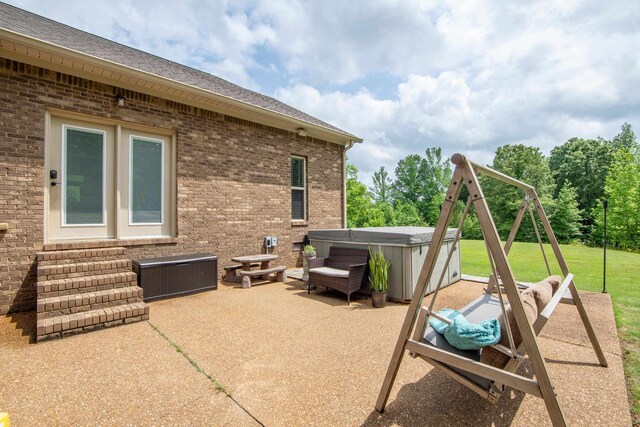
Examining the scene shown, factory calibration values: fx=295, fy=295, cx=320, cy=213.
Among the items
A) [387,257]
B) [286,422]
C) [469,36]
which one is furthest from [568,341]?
[469,36]

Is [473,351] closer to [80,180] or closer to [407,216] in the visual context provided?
[80,180]

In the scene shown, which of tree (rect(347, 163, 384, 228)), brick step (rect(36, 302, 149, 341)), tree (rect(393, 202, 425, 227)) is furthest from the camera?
tree (rect(393, 202, 425, 227))

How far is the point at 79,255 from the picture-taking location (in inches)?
187

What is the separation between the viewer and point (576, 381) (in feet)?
8.89

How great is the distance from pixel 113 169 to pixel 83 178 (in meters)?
0.49

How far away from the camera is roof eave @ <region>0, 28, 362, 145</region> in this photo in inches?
169

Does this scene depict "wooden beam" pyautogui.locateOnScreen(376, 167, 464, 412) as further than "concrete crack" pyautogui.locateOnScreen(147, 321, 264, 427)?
No

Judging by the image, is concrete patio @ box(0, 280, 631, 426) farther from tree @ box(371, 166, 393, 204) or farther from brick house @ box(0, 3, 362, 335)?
tree @ box(371, 166, 393, 204)

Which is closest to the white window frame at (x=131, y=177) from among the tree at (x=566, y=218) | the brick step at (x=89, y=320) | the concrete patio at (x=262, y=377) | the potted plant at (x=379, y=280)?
the brick step at (x=89, y=320)

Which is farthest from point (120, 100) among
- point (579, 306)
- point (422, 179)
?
point (422, 179)

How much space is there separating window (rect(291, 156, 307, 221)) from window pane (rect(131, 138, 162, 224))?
3.48 metres

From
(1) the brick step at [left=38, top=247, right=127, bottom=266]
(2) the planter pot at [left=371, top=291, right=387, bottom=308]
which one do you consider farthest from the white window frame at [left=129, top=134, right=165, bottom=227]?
(2) the planter pot at [left=371, top=291, right=387, bottom=308]

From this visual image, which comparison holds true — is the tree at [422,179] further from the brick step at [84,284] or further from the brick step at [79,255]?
the brick step at [84,284]

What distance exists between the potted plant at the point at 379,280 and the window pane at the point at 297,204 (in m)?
3.84
